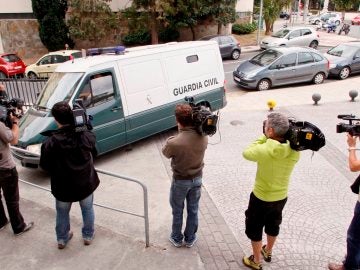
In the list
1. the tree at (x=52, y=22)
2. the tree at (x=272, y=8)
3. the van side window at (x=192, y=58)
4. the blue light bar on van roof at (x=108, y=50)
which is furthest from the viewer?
the tree at (x=272, y=8)

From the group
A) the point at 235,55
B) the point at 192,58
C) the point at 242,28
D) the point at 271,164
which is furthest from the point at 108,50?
the point at 242,28

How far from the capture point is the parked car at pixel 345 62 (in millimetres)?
15664

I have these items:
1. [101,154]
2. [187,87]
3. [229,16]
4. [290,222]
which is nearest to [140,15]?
[229,16]

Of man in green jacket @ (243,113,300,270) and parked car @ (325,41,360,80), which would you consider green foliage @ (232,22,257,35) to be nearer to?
parked car @ (325,41,360,80)

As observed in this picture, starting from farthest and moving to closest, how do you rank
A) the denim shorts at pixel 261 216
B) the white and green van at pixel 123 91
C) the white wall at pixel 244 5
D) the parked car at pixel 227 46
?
the white wall at pixel 244 5 < the parked car at pixel 227 46 < the white and green van at pixel 123 91 < the denim shorts at pixel 261 216

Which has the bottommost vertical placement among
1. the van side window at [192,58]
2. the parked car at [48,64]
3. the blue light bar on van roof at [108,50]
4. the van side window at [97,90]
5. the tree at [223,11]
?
the parked car at [48,64]

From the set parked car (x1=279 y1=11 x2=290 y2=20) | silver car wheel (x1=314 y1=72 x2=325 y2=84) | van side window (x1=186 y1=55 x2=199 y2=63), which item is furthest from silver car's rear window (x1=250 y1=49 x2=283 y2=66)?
parked car (x1=279 y1=11 x2=290 y2=20)

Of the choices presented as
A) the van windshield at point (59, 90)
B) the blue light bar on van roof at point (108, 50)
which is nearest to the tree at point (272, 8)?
the blue light bar on van roof at point (108, 50)

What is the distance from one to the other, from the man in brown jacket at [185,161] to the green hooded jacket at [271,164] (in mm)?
633

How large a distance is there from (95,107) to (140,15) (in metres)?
18.3

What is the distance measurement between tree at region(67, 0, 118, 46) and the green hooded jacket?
844 inches

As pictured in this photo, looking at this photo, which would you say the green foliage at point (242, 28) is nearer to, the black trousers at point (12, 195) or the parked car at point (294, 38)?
the parked car at point (294, 38)

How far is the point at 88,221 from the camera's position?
4.65m

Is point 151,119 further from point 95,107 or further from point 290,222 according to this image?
point 290,222
